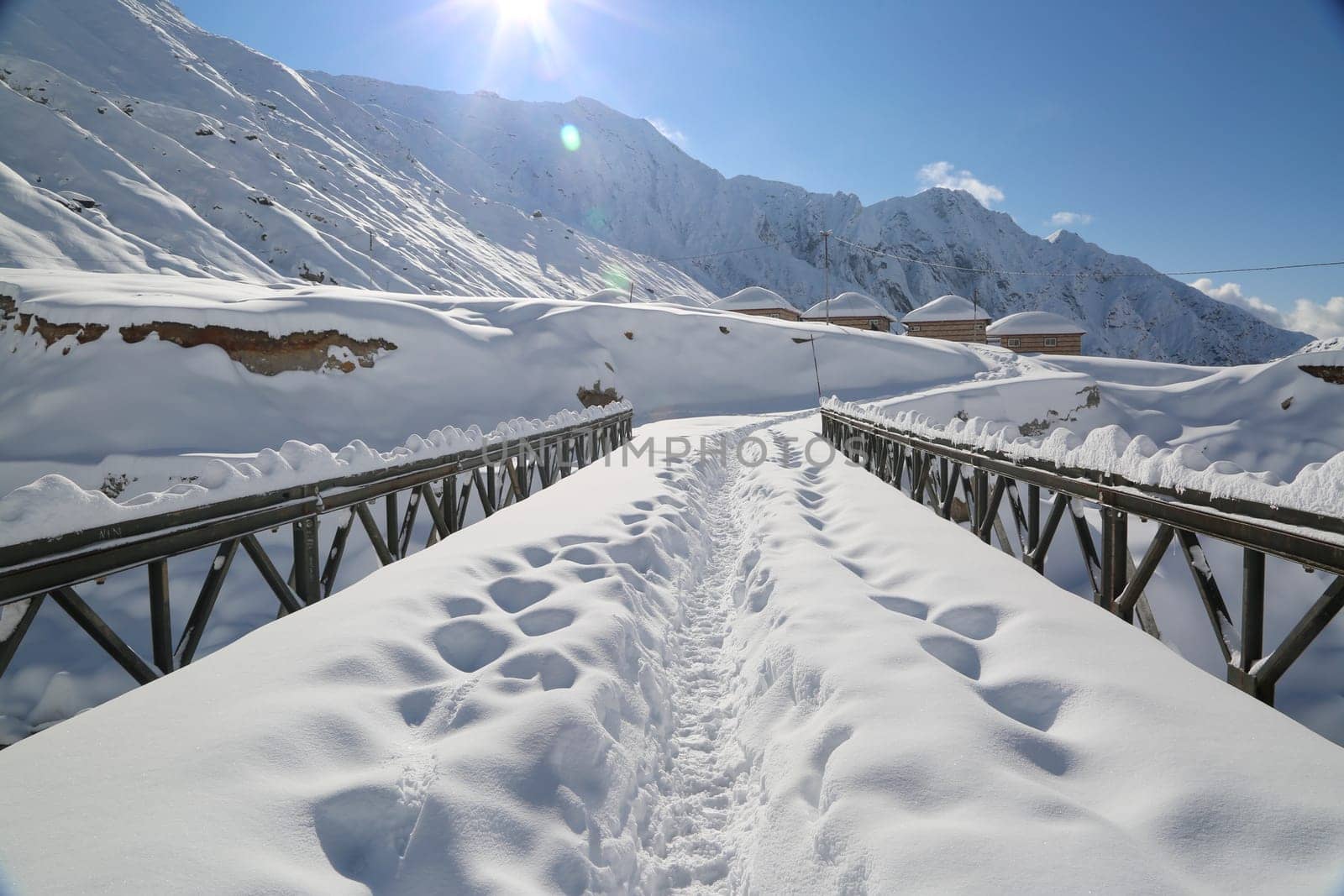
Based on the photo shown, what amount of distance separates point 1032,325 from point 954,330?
5.27 metres

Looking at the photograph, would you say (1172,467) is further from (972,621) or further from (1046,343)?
(1046,343)

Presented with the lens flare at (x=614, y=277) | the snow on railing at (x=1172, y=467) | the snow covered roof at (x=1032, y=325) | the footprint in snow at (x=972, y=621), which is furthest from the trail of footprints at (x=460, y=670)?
Result: the lens flare at (x=614, y=277)

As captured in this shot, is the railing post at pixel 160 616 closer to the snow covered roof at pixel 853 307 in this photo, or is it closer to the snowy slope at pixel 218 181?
the snowy slope at pixel 218 181

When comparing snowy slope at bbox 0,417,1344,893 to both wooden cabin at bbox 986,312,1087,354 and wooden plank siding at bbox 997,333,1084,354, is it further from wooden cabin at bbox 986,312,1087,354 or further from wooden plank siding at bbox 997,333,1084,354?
wooden plank siding at bbox 997,333,1084,354

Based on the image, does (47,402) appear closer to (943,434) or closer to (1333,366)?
(943,434)

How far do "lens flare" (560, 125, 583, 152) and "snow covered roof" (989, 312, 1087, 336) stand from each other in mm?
130572

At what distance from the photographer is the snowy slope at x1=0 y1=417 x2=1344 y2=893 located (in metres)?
1.54

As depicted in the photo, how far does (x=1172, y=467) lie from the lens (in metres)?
3.17

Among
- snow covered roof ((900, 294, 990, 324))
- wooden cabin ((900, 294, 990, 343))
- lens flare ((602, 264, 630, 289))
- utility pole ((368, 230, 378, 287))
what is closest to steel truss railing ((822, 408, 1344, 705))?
wooden cabin ((900, 294, 990, 343))

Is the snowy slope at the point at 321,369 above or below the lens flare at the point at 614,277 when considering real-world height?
below

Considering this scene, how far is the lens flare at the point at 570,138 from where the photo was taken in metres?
147

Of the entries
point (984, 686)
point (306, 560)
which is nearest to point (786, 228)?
point (306, 560)

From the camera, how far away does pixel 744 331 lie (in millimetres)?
29422

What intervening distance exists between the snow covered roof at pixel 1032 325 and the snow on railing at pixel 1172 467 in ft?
148
